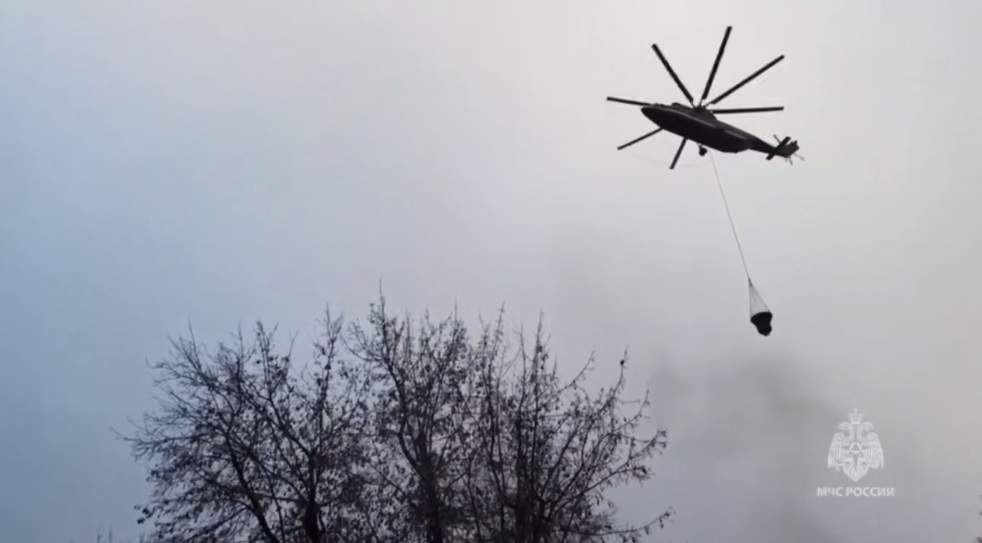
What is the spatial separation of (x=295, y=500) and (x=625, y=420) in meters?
6.25

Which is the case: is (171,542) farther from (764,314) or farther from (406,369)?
(764,314)

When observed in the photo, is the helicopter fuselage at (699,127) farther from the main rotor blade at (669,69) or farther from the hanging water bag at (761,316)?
the hanging water bag at (761,316)

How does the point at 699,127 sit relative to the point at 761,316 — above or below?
above

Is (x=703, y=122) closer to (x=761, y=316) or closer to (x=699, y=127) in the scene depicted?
(x=699, y=127)

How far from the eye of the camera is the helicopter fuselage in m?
9.44

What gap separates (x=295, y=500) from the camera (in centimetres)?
1334

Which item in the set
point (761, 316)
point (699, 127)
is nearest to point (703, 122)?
point (699, 127)

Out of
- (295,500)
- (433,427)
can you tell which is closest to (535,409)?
(433,427)

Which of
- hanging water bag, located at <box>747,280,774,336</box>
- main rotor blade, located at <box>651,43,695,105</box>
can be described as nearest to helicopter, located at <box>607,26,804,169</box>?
main rotor blade, located at <box>651,43,695,105</box>

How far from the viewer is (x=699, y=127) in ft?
31.1

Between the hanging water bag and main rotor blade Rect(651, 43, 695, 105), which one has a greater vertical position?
main rotor blade Rect(651, 43, 695, 105)

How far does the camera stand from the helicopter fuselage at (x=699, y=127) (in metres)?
9.44

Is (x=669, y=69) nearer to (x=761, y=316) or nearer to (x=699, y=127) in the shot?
(x=699, y=127)

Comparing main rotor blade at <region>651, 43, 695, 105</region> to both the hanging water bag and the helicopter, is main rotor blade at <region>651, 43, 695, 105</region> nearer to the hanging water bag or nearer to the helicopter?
the helicopter
